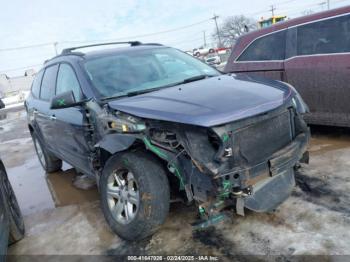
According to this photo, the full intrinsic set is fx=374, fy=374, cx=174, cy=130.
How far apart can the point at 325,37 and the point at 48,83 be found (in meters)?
3.94

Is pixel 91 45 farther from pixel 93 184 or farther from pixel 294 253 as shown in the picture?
pixel 294 253

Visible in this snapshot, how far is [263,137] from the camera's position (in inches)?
121

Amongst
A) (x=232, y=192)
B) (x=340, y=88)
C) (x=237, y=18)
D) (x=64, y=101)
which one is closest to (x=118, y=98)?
(x=64, y=101)

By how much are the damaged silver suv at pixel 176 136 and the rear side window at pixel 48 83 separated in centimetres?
85

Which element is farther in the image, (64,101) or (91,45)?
(91,45)

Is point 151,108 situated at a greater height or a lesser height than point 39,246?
greater

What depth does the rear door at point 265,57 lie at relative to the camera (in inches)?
221

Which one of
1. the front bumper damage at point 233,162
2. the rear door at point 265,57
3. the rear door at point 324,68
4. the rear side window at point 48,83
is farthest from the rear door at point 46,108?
the rear door at point 324,68

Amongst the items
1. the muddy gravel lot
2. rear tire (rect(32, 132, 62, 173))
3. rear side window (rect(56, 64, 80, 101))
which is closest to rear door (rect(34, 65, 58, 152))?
rear side window (rect(56, 64, 80, 101))

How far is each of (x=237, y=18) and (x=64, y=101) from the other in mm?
70615

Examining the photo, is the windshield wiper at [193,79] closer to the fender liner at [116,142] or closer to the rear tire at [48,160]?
the fender liner at [116,142]

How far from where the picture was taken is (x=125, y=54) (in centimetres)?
433

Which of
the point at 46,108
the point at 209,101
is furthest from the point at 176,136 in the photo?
the point at 46,108

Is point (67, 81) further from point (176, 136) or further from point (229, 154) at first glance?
point (229, 154)
